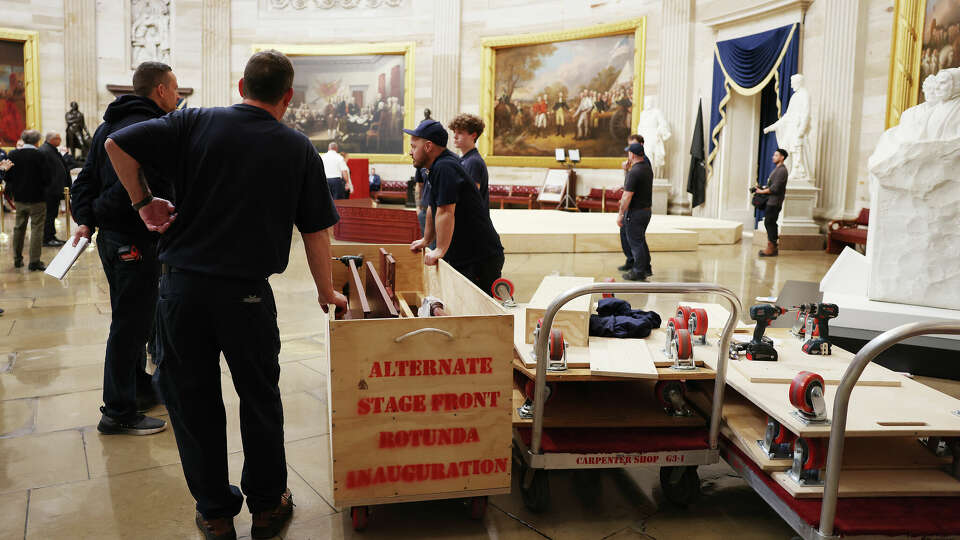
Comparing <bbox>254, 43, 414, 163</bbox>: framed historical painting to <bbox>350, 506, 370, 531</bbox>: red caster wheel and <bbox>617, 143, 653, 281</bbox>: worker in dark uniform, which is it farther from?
<bbox>350, 506, 370, 531</bbox>: red caster wheel

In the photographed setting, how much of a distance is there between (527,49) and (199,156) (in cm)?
1865

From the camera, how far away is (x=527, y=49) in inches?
792

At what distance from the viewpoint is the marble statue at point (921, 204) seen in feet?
17.6

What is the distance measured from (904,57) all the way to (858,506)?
11285 mm

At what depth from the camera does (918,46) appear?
1134 centimetres

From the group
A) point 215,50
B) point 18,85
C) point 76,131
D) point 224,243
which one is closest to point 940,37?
point 224,243

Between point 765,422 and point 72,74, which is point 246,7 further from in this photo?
point 765,422

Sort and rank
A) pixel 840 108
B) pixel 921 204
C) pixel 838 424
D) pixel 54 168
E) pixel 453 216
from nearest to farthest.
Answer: pixel 838 424
pixel 453 216
pixel 921 204
pixel 54 168
pixel 840 108

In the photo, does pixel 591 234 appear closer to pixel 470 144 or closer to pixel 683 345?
pixel 470 144

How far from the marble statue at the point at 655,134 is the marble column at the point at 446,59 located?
615cm

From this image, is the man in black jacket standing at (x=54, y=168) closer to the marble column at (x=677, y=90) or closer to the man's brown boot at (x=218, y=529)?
the man's brown boot at (x=218, y=529)

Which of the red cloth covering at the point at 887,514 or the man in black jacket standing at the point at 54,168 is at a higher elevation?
the man in black jacket standing at the point at 54,168

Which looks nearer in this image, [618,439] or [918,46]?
[618,439]

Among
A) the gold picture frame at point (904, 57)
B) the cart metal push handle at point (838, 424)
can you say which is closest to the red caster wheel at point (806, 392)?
the cart metal push handle at point (838, 424)
